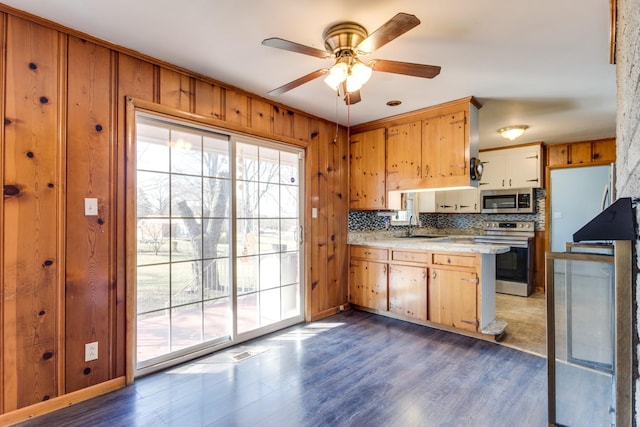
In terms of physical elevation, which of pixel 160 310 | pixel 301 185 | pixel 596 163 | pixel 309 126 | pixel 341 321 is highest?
pixel 309 126

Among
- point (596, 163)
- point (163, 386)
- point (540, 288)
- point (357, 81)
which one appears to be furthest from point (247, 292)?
point (596, 163)

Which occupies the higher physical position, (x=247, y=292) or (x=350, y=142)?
(x=350, y=142)

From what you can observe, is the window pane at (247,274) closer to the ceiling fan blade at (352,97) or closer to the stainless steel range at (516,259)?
the ceiling fan blade at (352,97)

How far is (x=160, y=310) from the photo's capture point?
104 inches

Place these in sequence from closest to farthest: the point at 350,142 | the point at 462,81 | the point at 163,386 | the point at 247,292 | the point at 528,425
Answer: the point at 528,425 < the point at 163,386 < the point at 462,81 < the point at 247,292 < the point at 350,142

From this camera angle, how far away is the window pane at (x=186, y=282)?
2711 millimetres

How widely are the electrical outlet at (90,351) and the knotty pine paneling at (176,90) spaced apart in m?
1.84

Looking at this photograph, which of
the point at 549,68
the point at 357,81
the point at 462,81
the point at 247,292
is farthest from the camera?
the point at 247,292

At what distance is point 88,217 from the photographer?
85.6 inches

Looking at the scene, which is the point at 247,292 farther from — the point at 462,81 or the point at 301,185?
the point at 462,81

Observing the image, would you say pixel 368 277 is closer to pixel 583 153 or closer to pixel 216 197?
pixel 216 197

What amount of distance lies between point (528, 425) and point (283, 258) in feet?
8.16

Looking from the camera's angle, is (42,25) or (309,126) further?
(309,126)

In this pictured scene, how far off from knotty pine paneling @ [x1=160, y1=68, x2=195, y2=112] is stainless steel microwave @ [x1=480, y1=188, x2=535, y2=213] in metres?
4.93
